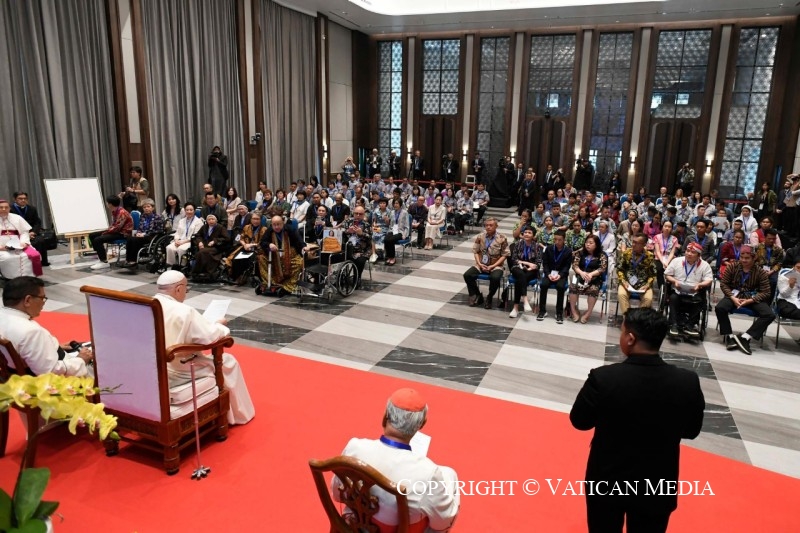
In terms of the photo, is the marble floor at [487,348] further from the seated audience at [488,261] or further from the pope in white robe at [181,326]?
the pope in white robe at [181,326]

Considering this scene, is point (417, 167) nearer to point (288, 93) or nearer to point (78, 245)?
point (288, 93)

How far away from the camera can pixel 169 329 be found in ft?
9.96

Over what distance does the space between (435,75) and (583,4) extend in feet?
17.2

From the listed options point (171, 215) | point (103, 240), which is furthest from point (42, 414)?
point (171, 215)

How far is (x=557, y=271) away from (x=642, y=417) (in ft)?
15.7

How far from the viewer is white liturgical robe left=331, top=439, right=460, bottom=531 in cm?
178

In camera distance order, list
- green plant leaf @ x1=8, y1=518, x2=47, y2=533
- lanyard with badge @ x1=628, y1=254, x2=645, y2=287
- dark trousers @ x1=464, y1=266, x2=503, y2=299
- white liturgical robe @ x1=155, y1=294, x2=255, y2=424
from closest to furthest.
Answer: green plant leaf @ x1=8, y1=518, x2=47, y2=533, white liturgical robe @ x1=155, y1=294, x2=255, y2=424, lanyard with badge @ x1=628, y1=254, x2=645, y2=287, dark trousers @ x1=464, y1=266, x2=503, y2=299

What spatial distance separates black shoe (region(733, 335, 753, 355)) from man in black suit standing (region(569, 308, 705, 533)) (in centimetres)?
436

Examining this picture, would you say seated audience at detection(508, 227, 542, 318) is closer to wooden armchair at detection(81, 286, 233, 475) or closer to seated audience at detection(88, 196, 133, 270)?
wooden armchair at detection(81, 286, 233, 475)

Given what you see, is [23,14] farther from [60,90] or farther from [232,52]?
[232,52]

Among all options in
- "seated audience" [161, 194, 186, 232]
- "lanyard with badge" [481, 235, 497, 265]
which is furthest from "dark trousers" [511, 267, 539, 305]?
"seated audience" [161, 194, 186, 232]

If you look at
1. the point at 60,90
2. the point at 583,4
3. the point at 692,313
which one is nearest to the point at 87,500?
the point at 692,313

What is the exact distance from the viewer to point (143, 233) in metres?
8.30

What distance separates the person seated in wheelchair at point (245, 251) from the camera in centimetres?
758
